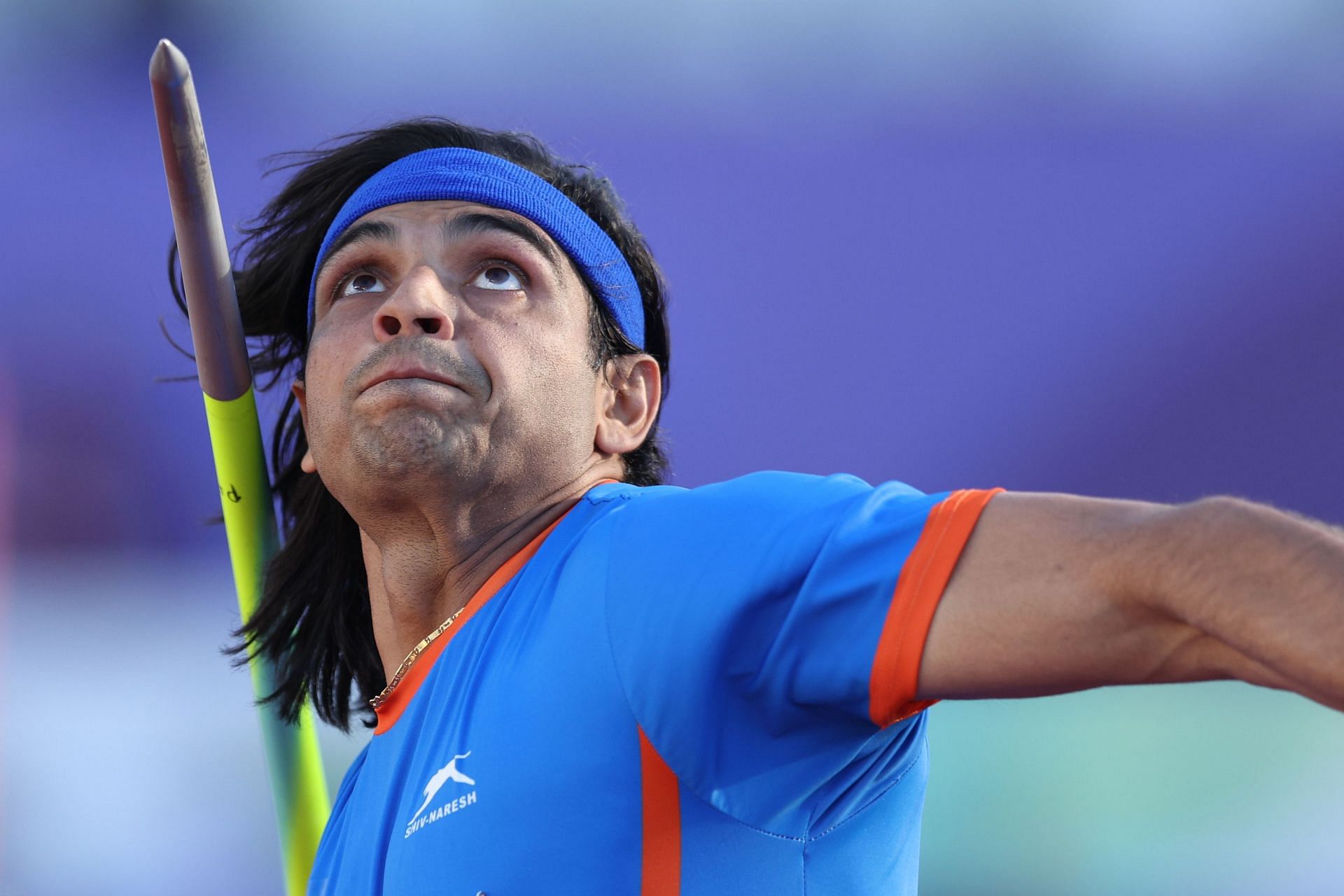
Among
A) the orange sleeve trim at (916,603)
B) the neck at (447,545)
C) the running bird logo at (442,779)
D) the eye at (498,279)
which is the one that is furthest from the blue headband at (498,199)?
the orange sleeve trim at (916,603)

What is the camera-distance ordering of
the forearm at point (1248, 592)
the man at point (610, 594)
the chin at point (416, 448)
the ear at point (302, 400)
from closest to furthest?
the forearm at point (1248, 592) < the man at point (610, 594) < the chin at point (416, 448) < the ear at point (302, 400)

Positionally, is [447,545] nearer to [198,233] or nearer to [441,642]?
[441,642]

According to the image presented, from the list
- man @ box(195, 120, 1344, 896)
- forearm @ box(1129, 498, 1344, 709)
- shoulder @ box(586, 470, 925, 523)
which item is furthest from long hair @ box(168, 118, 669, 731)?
forearm @ box(1129, 498, 1344, 709)

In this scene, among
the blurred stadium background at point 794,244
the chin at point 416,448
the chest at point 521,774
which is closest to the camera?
the chest at point 521,774

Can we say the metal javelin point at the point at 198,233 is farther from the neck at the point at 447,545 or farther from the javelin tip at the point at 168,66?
the neck at the point at 447,545

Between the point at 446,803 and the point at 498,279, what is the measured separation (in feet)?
2.27

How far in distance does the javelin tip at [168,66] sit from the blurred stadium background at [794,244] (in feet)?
8.20

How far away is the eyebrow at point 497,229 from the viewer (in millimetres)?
1688

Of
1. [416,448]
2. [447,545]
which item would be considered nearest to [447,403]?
[416,448]

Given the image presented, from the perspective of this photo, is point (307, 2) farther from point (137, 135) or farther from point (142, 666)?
point (142, 666)

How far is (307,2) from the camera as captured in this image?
4.74m

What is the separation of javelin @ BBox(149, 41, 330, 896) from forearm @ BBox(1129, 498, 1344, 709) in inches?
49.0

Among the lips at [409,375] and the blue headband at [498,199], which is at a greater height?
the blue headband at [498,199]

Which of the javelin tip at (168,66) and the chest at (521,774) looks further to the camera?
the javelin tip at (168,66)
